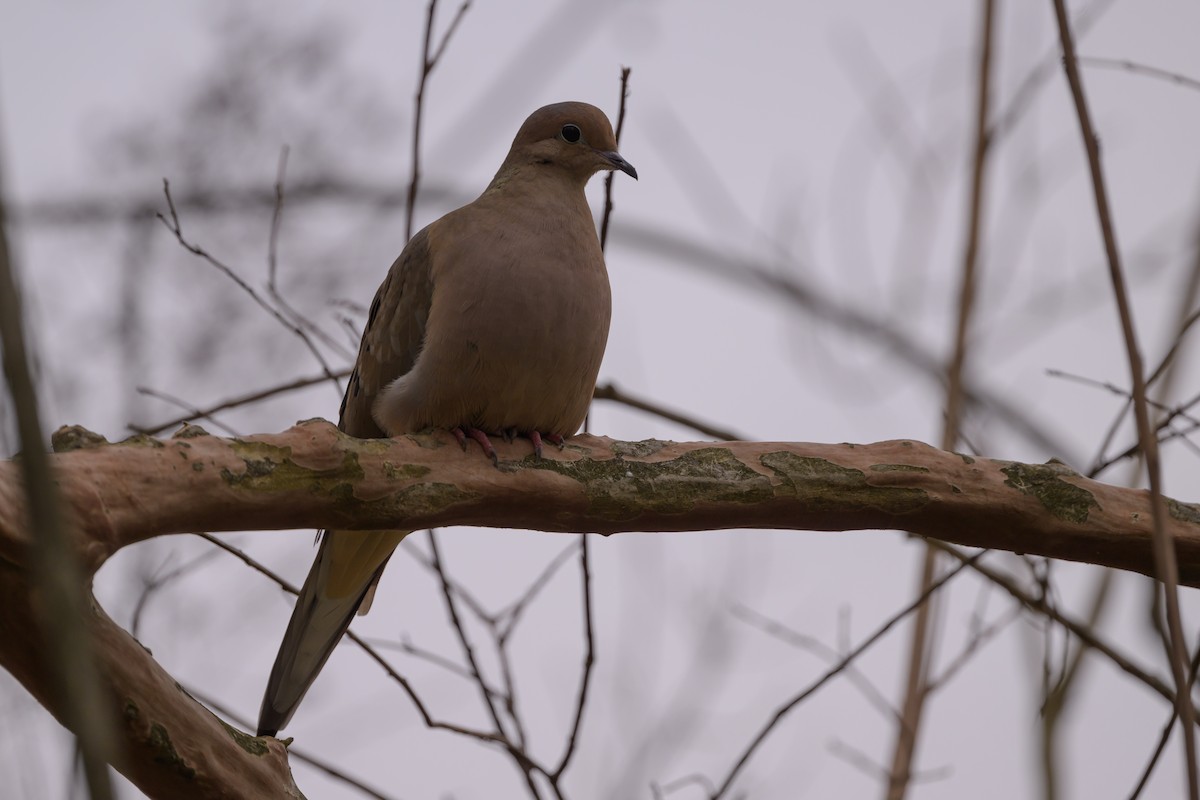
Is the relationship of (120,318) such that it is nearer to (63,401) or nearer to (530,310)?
(63,401)

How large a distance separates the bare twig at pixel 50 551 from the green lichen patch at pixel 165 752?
1489 mm

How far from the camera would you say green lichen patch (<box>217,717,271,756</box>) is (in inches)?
93.2

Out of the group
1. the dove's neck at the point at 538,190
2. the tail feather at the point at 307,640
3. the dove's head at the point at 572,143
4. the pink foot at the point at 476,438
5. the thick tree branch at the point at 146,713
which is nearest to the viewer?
the thick tree branch at the point at 146,713

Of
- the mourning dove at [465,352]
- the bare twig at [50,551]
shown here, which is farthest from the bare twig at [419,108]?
the bare twig at [50,551]

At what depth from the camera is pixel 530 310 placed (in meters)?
3.10

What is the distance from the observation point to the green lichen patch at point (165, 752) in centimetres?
218

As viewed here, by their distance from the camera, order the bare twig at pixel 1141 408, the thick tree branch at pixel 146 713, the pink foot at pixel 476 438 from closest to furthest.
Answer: the bare twig at pixel 1141 408
the thick tree branch at pixel 146 713
the pink foot at pixel 476 438

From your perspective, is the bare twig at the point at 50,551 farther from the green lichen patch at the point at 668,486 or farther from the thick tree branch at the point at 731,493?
the green lichen patch at the point at 668,486

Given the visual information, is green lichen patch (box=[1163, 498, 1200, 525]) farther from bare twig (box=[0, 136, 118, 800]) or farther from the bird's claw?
bare twig (box=[0, 136, 118, 800])

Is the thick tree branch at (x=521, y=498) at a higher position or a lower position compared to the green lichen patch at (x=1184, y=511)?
lower

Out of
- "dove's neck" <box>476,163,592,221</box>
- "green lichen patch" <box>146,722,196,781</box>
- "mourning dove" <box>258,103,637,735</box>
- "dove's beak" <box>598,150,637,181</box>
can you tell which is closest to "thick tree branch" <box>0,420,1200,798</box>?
"green lichen patch" <box>146,722,196,781</box>

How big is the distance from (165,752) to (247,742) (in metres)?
0.24

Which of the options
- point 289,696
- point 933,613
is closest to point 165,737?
point 289,696

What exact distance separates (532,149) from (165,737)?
2.19 m
